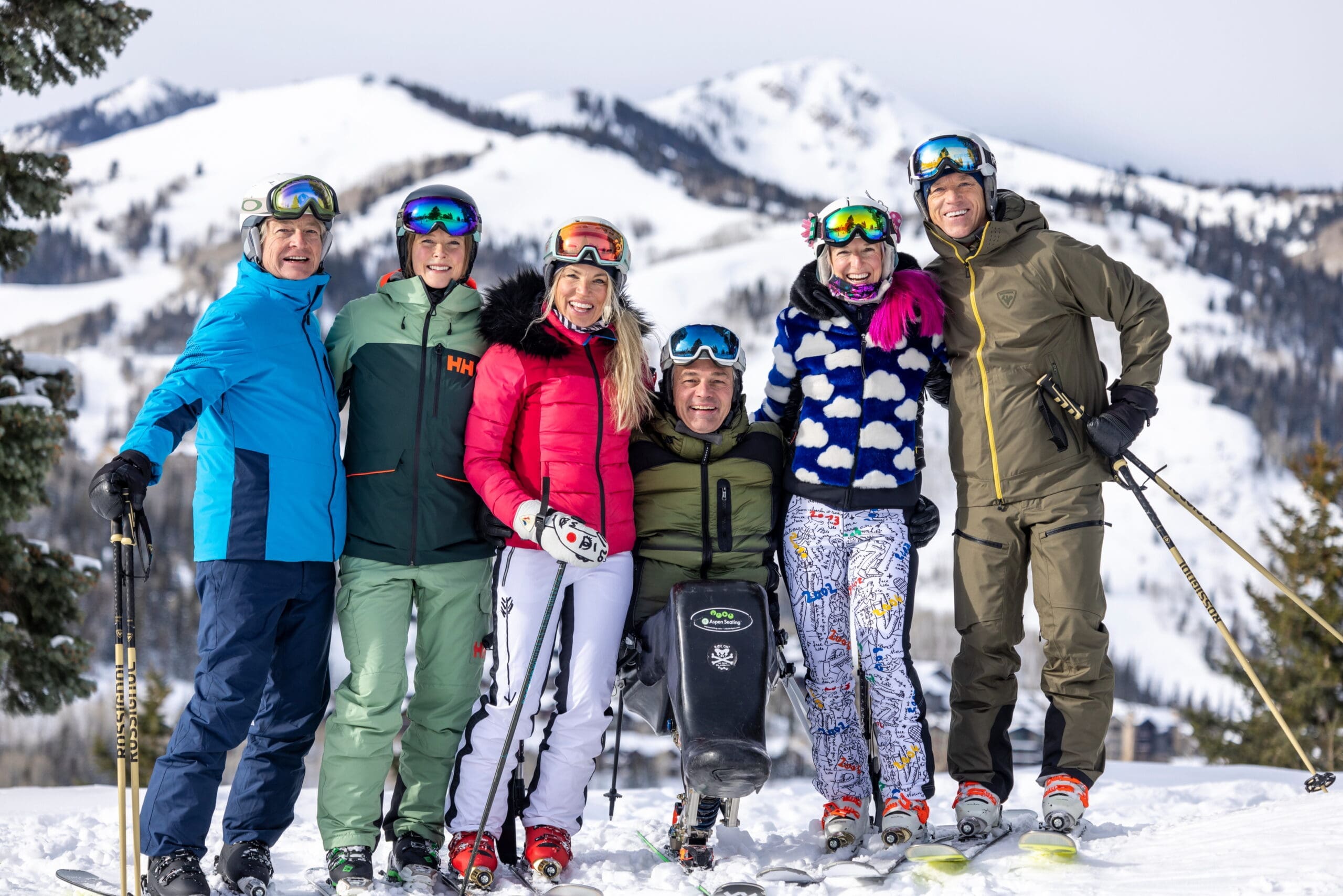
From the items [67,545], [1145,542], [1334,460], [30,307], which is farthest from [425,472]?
[30,307]

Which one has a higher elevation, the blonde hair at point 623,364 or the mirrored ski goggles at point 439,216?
the mirrored ski goggles at point 439,216

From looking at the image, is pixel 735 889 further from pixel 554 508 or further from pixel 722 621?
pixel 554 508

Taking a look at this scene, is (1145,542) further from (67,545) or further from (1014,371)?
(1014,371)

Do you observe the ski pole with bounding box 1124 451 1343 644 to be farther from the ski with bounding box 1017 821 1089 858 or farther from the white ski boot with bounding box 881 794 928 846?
the white ski boot with bounding box 881 794 928 846

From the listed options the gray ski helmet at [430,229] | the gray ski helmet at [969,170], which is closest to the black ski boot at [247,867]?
the gray ski helmet at [430,229]

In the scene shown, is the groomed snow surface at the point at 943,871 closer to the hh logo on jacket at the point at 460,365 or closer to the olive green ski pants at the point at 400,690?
the olive green ski pants at the point at 400,690

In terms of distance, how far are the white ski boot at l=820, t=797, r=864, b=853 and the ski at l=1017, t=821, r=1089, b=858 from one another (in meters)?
0.63

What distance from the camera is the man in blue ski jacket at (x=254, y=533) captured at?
376cm

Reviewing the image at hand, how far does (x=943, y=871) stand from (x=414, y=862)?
197 centimetres

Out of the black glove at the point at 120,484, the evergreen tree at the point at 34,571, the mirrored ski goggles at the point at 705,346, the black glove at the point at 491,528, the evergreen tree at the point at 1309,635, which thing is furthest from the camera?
the evergreen tree at the point at 1309,635

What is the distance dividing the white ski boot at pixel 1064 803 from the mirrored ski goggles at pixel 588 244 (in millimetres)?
2754

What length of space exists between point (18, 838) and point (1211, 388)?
16075 centimetres

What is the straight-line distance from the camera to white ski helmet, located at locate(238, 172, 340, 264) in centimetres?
419

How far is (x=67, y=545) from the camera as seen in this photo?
3214 inches
